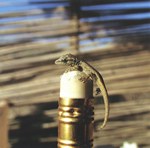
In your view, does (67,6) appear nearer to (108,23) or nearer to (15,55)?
(108,23)

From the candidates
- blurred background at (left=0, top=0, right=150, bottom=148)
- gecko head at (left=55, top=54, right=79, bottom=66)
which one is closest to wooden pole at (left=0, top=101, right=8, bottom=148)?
blurred background at (left=0, top=0, right=150, bottom=148)

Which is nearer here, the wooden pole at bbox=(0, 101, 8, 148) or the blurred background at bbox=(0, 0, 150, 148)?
the wooden pole at bbox=(0, 101, 8, 148)

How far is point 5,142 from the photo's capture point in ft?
10.2

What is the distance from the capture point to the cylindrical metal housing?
1.26 m

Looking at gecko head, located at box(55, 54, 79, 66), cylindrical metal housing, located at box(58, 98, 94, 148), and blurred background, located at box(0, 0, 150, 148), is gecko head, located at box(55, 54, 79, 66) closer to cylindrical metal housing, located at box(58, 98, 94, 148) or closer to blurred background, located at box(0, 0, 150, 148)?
cylindrical metal housing, located at box(58, 98, 94, 148)

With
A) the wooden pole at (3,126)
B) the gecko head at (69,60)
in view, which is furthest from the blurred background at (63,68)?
the gecko head at (69,60)

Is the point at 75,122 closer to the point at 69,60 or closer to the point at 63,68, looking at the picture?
the point at 69,60

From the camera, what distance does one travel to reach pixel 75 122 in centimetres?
126

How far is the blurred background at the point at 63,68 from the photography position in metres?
3.65

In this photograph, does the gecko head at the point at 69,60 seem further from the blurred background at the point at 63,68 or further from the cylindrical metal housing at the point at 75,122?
the blurred background at the point at 63,68

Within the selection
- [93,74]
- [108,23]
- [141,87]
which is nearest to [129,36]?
[108,23]

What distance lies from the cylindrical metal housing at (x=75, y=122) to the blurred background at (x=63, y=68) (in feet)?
7.83

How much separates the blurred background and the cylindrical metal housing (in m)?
2.39

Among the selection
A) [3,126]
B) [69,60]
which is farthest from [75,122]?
[3,126]
